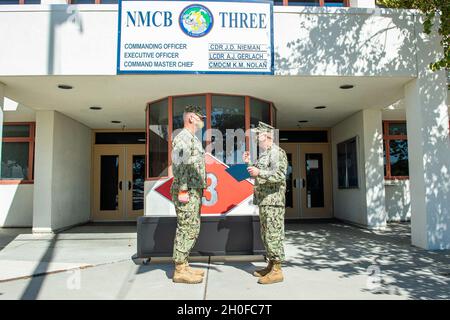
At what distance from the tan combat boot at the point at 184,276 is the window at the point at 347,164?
21.4ft

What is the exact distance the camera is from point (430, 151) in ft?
20.7

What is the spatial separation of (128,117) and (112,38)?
12.4 feet

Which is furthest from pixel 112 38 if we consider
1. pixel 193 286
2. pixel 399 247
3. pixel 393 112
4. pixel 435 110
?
pixel 393 112

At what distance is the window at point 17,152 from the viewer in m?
10.0

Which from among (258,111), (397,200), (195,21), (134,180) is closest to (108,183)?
(134,180)

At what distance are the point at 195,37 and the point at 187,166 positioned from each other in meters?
3.03

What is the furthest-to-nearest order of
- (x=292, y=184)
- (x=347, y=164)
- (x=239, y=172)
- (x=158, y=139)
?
(x=292, y=184) → (x=347, y=164) → (x=158, y=139) → (x=239, y=172)

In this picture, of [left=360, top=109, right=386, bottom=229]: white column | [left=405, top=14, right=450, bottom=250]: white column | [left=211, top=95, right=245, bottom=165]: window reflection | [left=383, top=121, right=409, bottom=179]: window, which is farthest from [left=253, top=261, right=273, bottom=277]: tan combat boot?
[left=383, top=121, right=409, bottom=179]: window

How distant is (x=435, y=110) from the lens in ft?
21.0

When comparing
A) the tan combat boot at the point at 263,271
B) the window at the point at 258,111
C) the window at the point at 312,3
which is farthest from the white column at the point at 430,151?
the tan combat boot at the point at 263,271

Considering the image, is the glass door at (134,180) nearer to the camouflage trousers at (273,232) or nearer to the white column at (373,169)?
the white column at (373,169)

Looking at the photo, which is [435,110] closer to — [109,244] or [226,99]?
[226,99]

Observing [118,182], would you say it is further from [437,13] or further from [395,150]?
[437,13]

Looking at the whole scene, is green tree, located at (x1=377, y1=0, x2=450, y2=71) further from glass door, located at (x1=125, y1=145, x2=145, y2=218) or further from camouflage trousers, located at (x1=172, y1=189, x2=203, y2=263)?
glass door, located at (x1=125, y1=145, x2=145, y2=218)
